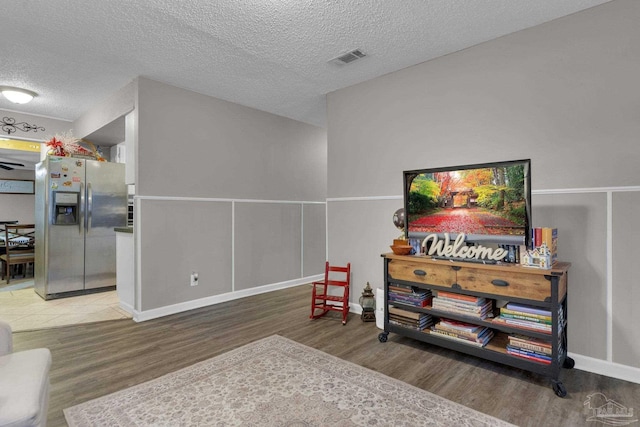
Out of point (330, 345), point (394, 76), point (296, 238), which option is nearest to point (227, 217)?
point (296, 238)

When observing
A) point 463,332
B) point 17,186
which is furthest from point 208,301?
point 17,186

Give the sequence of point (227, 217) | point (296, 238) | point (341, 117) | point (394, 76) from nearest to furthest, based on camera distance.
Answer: point (394, 76) < point (341, 117) < point (227, 217) < point (296, 238)

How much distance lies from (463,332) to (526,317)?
0.45 m

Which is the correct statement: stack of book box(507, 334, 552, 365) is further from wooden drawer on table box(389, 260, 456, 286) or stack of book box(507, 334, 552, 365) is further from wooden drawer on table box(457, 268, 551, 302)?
wooden drawer on table box(389, 260, 456, 286)

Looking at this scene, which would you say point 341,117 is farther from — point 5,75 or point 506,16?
point 5,75

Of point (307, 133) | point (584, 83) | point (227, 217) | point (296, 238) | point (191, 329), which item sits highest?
point (307, 133)

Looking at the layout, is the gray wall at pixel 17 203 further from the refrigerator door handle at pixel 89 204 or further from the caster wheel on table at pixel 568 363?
the caster wheel on table at pixel 568 363

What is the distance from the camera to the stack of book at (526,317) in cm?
205

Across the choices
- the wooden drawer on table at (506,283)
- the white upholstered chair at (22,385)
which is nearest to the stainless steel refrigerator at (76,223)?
the white upholstered chair at (22,385)

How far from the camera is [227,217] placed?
164 inches

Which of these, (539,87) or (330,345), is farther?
(330,345)

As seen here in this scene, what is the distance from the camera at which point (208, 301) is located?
3.93m

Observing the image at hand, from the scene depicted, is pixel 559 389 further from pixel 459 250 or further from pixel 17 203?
pixel 17 203

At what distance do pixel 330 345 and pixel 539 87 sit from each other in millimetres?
2689
